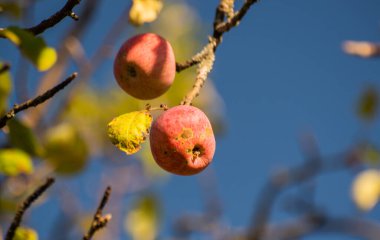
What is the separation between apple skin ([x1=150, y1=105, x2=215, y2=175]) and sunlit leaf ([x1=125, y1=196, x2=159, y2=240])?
2.23m

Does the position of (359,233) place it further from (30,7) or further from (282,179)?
(30,7)

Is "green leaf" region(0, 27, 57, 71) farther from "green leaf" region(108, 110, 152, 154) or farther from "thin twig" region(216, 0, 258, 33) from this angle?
"thin twig" region(216, 0, 258, 33)

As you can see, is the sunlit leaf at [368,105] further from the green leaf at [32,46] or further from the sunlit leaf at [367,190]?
the green leaf at [32,46]

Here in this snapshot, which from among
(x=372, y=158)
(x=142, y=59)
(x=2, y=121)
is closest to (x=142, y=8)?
(x=142, y=59)

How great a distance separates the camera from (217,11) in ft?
4.98

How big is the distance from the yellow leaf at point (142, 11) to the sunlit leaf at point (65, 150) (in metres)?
0.91

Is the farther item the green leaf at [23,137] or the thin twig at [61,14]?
the green leaf at [23,137]

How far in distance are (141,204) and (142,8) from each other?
7.49 ft

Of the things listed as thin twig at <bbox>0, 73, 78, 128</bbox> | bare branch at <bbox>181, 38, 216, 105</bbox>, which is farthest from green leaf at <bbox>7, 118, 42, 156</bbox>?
bare branch at <bbox>181, 38, 216, 105</bbox>

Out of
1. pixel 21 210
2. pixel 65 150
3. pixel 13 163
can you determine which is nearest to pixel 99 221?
pixel 21 210

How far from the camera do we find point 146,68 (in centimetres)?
151

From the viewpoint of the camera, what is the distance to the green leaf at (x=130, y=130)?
1326 mm

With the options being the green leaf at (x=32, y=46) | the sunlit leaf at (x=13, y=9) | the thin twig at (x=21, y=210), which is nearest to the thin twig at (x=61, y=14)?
the green leaf at (x=32, y=46)

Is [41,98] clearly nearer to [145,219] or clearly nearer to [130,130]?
[130,130]
